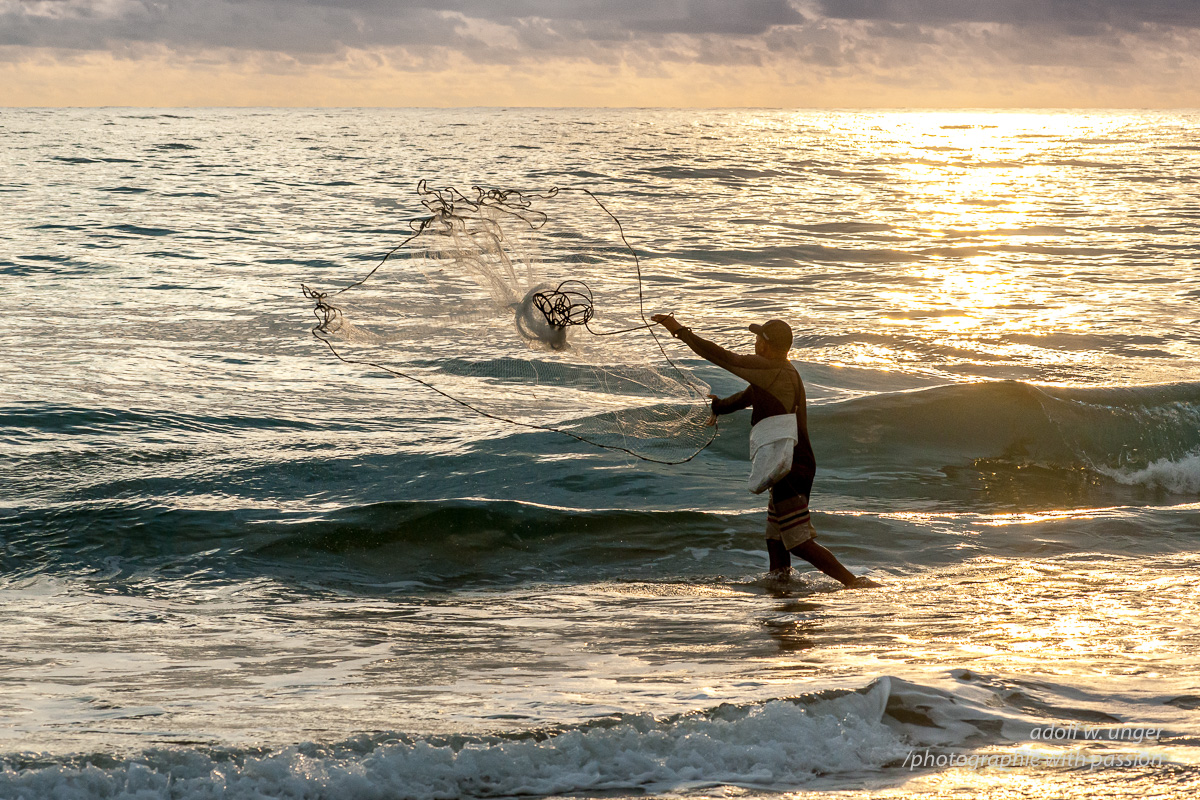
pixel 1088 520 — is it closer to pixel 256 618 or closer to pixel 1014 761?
pixel 1014 761

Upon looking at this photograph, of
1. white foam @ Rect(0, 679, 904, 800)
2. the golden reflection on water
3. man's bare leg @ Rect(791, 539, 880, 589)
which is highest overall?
the golden reflection on water

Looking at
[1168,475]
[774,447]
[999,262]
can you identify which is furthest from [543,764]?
[999,262]

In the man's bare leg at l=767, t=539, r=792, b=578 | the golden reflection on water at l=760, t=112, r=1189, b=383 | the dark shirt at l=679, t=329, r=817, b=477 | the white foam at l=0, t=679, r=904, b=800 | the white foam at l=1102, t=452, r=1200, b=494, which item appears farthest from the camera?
the golden reflection on water at l=760, t=112, r=1189, b=383

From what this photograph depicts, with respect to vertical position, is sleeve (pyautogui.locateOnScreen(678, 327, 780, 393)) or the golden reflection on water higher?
the golden reflection on water

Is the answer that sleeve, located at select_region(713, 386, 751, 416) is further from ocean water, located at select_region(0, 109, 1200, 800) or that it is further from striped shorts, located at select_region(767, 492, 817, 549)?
ocean water, located at select_region(0, 109, 1200, 800)

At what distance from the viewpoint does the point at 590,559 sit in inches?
316

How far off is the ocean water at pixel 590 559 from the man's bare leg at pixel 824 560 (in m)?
0.16

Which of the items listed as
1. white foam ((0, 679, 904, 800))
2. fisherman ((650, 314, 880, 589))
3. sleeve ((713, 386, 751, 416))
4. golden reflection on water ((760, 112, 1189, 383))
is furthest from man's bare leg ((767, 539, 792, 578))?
golden reflection on water ((760, 112, 1189, 383))

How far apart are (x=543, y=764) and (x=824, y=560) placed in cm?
323

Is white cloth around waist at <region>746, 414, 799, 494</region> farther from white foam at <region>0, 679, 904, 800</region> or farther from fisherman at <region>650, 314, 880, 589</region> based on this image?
white foam at <region>0, 679, 904, 800</region>

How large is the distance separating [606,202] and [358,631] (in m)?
30.0

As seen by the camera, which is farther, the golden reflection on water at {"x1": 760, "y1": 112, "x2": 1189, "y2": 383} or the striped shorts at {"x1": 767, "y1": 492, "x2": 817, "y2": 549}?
the golden reflection on water at {"x1": 760, "y1": 112, "x2": 1189, "y2": 383}

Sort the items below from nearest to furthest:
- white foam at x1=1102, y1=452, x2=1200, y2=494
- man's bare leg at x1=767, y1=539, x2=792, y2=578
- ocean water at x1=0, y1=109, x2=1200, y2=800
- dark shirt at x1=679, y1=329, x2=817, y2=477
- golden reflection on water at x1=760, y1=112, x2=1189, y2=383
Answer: ocean water at x1=0, y1=109, x2=1200, y2=800 < dark shirt at x1=679, y1=329, x2=817, y2=477 < man's bare leg at x1=767, y1=539, x2=792, y2=578 < white foam at x1=1102, y1=452, x2=1200, y2=494 < golden reflection on water at x1=760, y1=112, x2=1189, y2=383

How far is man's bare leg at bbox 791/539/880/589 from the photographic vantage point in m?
6.61
